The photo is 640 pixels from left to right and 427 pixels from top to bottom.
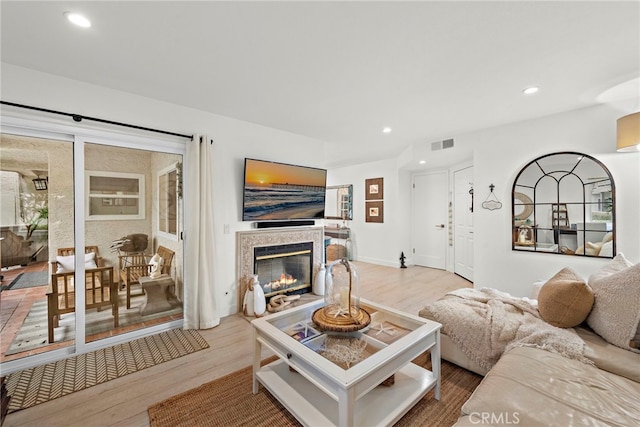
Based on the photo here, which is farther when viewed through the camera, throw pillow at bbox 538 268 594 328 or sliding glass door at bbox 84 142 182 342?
sliding glass door at bbox 84 142 182 342

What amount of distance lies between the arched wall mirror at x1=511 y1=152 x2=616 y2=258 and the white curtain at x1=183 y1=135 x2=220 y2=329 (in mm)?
3879

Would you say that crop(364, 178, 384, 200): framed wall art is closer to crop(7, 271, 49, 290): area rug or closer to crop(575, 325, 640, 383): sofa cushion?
crop(575, 325, 640, 383): sofa cushion

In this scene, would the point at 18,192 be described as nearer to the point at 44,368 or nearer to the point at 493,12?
the point at 44,368

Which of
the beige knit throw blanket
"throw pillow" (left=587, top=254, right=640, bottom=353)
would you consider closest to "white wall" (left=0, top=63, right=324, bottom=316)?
the beige knit throw blanket

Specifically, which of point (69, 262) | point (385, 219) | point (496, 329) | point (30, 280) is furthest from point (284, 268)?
point (385, 219)

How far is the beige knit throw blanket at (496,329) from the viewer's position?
66.9 inches

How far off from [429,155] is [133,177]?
4297 mm

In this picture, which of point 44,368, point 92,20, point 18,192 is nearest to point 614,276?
point 92,20

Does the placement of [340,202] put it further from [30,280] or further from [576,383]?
[576,383]

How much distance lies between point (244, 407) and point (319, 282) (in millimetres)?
2381

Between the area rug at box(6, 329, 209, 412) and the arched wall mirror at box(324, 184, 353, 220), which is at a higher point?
the arched wall mirror at box(324, 184, 353, 220)

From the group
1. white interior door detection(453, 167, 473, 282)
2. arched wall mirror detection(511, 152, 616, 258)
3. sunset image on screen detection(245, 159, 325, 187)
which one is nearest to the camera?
arched wall mirror detection(511, 152, 616, 258)

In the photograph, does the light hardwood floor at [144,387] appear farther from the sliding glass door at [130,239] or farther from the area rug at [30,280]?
the area rug at [30,280]

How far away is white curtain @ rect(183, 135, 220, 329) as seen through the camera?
2.93 m
